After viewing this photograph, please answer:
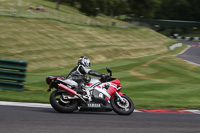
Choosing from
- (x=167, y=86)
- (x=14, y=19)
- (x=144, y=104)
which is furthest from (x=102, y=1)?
(x=144, y=104)

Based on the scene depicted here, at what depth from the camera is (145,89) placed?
16.2 meters

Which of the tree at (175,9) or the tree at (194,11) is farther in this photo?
the tree at (175,9)

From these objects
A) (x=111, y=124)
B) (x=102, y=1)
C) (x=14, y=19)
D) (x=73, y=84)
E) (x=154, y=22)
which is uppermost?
(x=102, y=1)

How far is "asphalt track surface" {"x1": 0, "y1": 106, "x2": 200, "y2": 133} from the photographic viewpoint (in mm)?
6805

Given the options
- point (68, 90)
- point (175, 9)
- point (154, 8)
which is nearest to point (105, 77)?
point (68, 90)

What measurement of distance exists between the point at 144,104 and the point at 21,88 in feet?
15.5

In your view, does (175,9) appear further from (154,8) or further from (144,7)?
(144,7)

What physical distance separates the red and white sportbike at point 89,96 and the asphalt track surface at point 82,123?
0.32 meters

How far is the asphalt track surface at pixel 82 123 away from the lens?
268 inches

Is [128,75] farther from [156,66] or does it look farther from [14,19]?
[14,19]

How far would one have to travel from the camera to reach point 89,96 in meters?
9.38

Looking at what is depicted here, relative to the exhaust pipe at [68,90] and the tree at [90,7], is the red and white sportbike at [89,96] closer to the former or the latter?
the exhaust pipe at [68,90]

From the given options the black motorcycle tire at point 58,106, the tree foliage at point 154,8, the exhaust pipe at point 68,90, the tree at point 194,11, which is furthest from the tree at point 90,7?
the black motorcycle tire at point 58,106

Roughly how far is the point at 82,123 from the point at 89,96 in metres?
1.91
